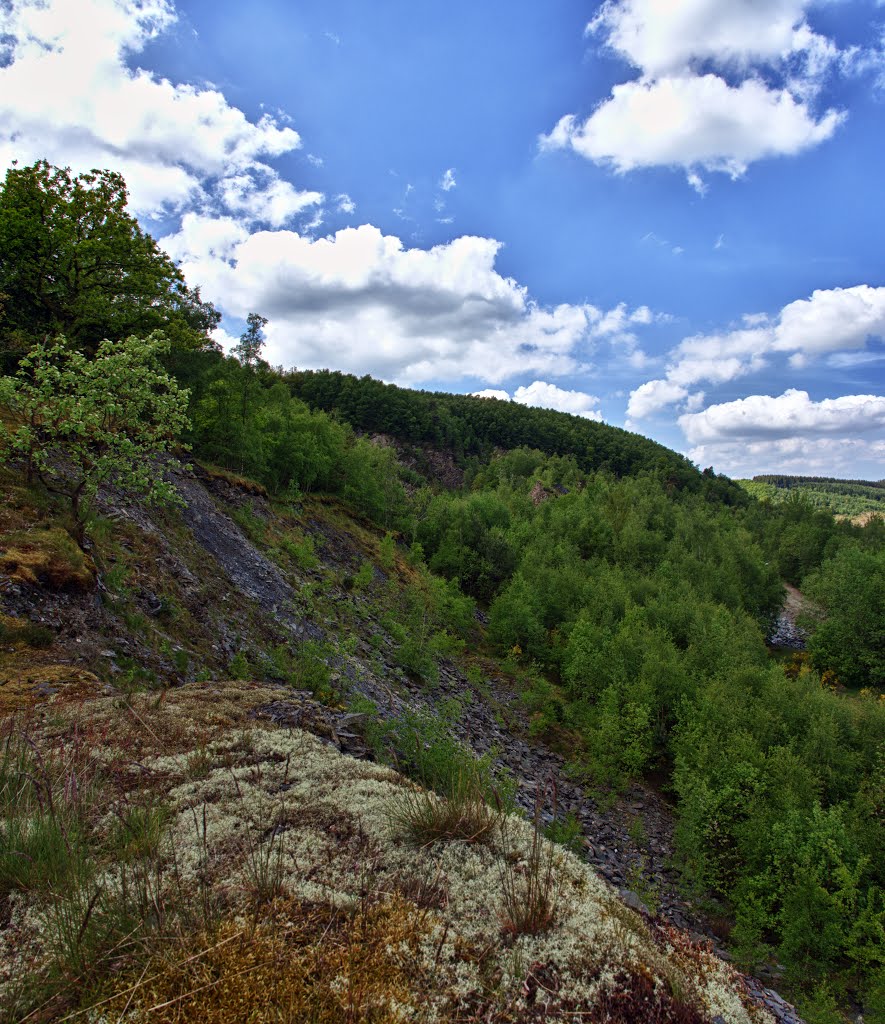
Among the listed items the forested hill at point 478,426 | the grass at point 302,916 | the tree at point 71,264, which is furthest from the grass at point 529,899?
the forested hill at point 478,426

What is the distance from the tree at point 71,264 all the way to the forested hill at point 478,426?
73.9 m

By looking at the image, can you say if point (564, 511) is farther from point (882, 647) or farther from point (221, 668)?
point (221, 668)

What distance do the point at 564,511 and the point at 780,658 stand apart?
28.4 metres

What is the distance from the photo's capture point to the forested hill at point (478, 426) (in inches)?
4190

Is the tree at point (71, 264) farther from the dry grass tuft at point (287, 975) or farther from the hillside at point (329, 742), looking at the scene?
the dry grass tuft at point (287, 975)

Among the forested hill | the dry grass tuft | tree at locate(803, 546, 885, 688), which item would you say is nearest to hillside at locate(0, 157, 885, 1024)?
the dry grass tuft

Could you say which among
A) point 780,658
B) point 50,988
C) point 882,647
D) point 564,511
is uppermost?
point 564,511

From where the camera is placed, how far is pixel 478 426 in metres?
133

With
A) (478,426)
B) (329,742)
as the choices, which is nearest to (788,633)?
(329,742)

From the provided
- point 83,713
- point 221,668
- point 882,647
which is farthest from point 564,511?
point 83,713

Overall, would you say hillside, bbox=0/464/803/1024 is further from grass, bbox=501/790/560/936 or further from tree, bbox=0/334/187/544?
tree, bbox=0/334/187/544

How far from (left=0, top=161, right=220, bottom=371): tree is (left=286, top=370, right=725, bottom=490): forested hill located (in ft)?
242

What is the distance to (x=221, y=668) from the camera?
1155 centimetres

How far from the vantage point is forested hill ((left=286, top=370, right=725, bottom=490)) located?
106m
